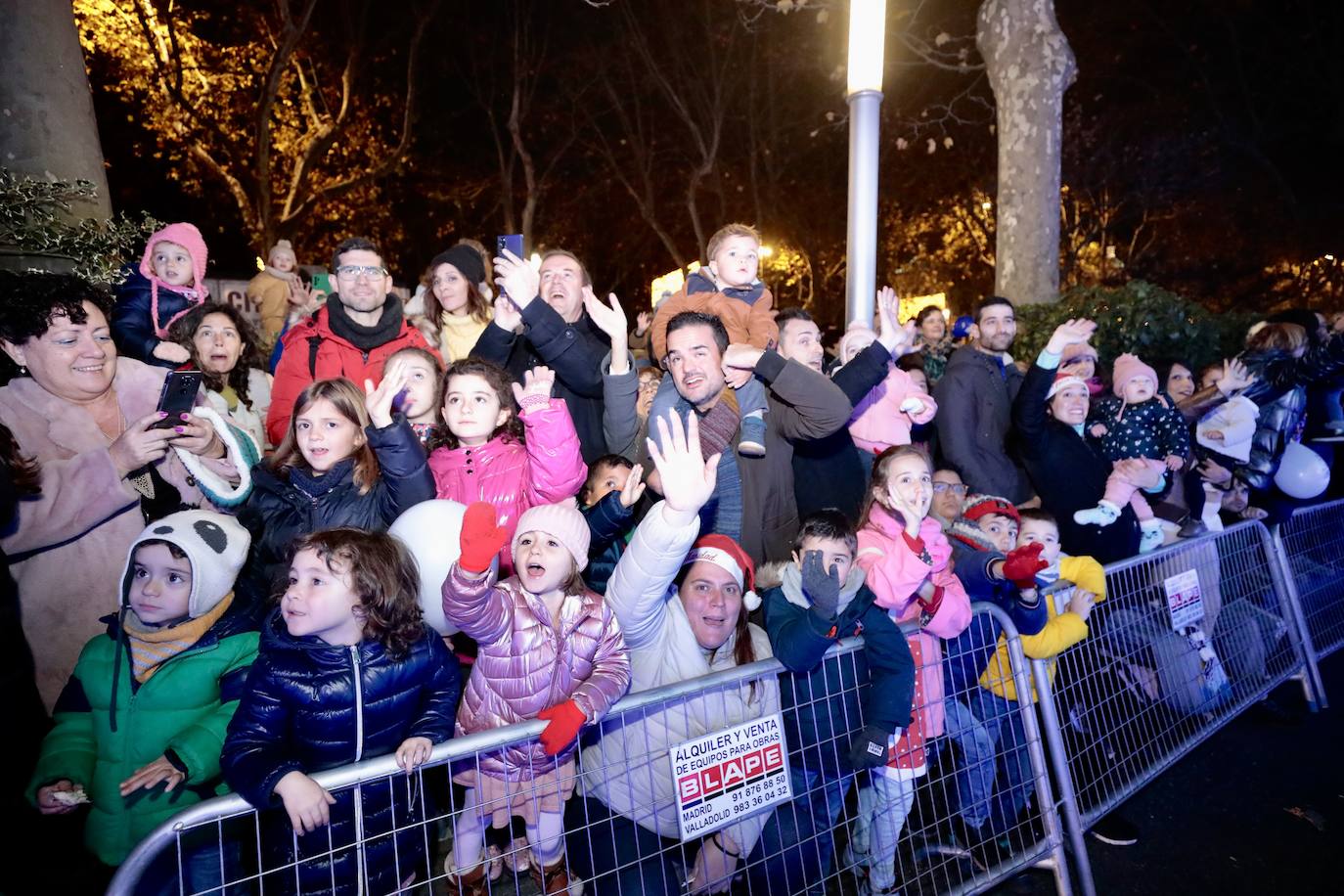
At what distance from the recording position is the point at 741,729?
2377 mm

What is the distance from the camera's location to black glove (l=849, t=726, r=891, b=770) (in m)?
2.65

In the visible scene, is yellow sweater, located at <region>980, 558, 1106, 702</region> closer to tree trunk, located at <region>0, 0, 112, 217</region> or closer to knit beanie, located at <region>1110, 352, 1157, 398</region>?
knit beanie, located at <region>1110, 352, 1157, 398</region>

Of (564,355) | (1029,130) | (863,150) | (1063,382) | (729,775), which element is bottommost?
(729,775)

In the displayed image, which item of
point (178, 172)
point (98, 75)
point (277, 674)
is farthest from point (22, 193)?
point (178, 172)

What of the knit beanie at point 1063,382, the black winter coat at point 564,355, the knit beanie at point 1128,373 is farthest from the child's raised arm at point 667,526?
the knit beanie at point 1128,373

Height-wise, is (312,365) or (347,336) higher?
(347,336)

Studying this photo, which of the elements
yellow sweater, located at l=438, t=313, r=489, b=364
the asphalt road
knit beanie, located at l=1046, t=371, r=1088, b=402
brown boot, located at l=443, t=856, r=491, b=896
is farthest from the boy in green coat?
knit beanie, located at l=1046, t=371, r=1088, b=402

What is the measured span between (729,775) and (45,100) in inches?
221

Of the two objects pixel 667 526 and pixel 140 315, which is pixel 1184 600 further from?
pixel 140 315

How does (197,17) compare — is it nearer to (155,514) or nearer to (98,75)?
(98,75)

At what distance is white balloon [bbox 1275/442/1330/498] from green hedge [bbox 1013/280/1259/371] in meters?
1.31

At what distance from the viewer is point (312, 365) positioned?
3805 millimetres

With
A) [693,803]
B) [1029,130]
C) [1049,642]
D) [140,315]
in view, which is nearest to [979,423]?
[1049,642]

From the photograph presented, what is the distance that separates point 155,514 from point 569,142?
1875 cm
